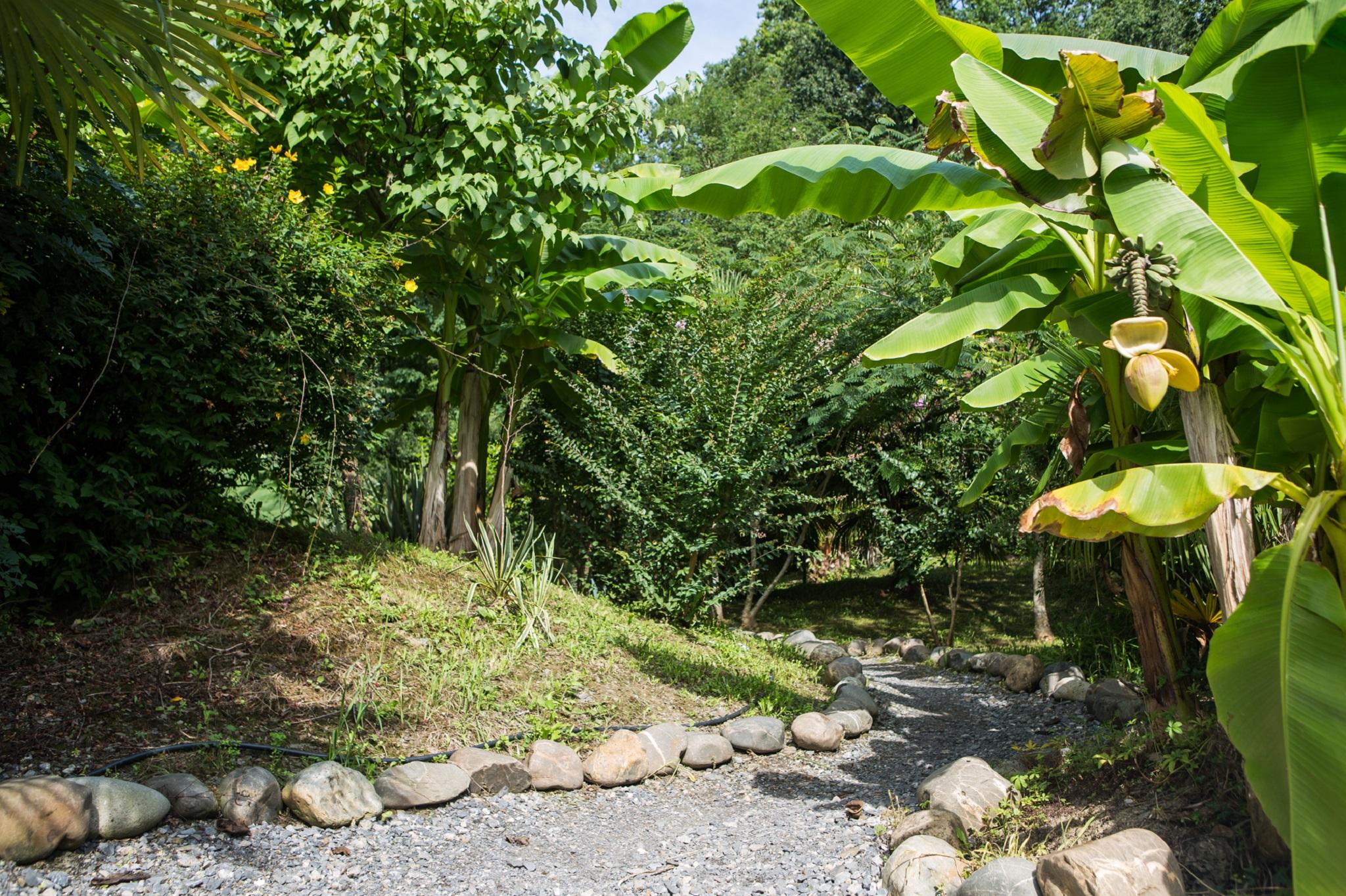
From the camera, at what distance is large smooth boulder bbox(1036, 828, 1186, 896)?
282 cm

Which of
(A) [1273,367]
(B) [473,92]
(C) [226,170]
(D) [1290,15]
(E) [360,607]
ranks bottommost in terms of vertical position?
(E) [360,607]

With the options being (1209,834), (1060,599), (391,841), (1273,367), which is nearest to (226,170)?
(391,841)

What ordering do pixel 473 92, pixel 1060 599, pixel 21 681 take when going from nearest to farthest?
pixel 21 681 < pixel 473 92 < pixel 1060 599

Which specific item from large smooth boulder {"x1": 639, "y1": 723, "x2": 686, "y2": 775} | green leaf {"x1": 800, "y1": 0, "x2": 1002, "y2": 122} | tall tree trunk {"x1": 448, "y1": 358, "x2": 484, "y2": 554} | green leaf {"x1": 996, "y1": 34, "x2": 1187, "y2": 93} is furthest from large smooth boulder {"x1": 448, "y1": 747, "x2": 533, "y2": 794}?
green leaf {"x1": 996, "y1": 34, "x2": 1187, "y2": 93}

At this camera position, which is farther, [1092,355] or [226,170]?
[226,170]

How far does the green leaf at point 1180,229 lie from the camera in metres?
2.88

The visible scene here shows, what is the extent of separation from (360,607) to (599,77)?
4515 mm

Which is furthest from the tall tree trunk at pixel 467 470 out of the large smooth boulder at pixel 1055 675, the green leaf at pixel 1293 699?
the green leaf at pixel 1293 699

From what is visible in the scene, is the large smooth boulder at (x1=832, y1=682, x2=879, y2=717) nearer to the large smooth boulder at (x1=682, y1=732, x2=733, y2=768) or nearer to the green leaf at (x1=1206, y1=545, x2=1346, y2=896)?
the large smooth boulder at (x1=682, y1=732, x2=733, y2=768)

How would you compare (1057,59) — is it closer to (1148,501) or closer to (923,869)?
→ (1148,501)

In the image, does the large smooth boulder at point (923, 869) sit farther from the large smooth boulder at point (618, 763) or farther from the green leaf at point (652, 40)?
the green leaf at point (652, 40)

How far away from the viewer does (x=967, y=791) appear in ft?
13.1

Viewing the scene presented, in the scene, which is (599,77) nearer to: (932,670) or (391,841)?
(391,841)

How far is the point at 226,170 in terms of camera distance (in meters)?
5.53
